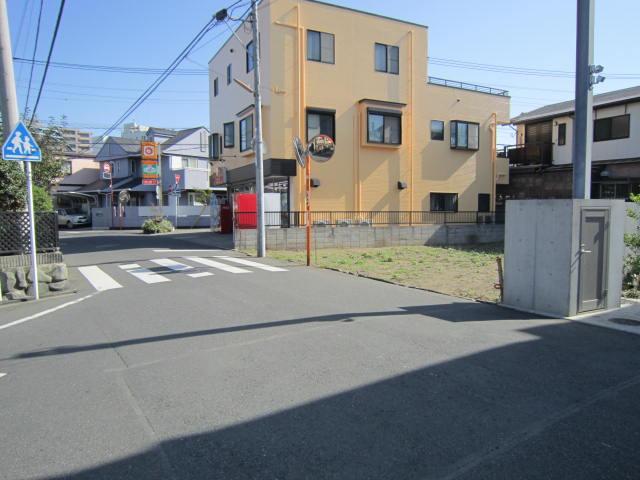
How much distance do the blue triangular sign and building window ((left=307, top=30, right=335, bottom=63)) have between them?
1471 cm

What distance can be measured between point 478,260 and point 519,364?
1102 cm

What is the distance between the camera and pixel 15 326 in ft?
21.6

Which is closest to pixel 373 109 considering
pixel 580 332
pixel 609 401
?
pixel 580 332

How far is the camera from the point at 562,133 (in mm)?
25375

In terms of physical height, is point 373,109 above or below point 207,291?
above

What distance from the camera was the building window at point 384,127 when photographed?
71.8ft

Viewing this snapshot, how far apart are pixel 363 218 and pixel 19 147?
1564cm

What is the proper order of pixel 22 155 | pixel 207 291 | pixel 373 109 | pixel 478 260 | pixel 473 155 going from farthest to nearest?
pixel 473 155 → pixel 373 109 → pixel 478 260 → pixel 207 291 → pixel 22 155

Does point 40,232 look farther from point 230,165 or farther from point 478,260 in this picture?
point 230,165

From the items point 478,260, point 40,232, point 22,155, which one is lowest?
point 478,260

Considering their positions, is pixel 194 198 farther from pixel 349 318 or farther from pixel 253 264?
pixel 349 318

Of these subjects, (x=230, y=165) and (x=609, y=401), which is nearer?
(x=609, y=401)

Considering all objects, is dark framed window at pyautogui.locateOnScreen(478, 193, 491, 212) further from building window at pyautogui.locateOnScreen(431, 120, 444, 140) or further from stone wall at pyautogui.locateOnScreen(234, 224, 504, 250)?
building window at pyautogui.locateOnScreen(431, 120, 444, 140)

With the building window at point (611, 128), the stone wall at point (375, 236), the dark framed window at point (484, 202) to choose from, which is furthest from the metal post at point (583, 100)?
the dark framed window at point (484, 202)
